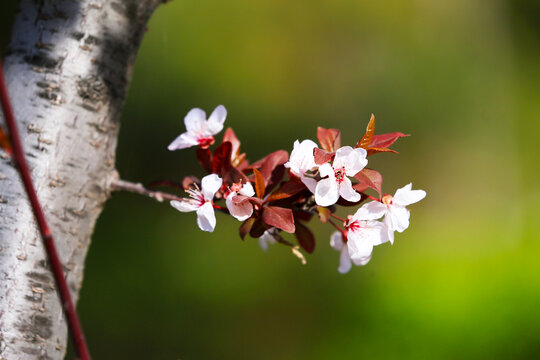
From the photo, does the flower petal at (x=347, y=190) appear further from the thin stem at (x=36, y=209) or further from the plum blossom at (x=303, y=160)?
the thin stem at (x=36, y=209)

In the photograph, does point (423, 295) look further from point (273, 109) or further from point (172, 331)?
point (273, 109)

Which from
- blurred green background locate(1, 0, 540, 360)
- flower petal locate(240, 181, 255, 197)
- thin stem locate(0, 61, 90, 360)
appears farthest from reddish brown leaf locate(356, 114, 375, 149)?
blurred green background locate(1, 0, 540, 360)

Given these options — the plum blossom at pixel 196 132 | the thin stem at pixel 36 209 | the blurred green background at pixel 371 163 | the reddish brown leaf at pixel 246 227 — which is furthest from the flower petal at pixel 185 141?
the blurred green background at pixel 371 163

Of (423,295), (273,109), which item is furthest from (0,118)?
(273,109)

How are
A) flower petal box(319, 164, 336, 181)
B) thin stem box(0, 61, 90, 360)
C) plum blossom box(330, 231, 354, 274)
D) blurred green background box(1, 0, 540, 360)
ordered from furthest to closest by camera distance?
blurred green background box(1, 0, 540, 360) < plum blossom box(330, 231, 354, 274) < flower petal box(319, 164, 336, 181) < thin stem box(0, 61, 90, 360)

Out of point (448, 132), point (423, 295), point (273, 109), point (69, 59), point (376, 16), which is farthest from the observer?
point (376, 16)

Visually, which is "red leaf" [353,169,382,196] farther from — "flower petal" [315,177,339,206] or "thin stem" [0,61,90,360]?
"thin stem" [0,61,90,360]

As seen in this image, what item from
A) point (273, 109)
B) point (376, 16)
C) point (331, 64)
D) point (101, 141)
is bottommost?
point (101, 141)
